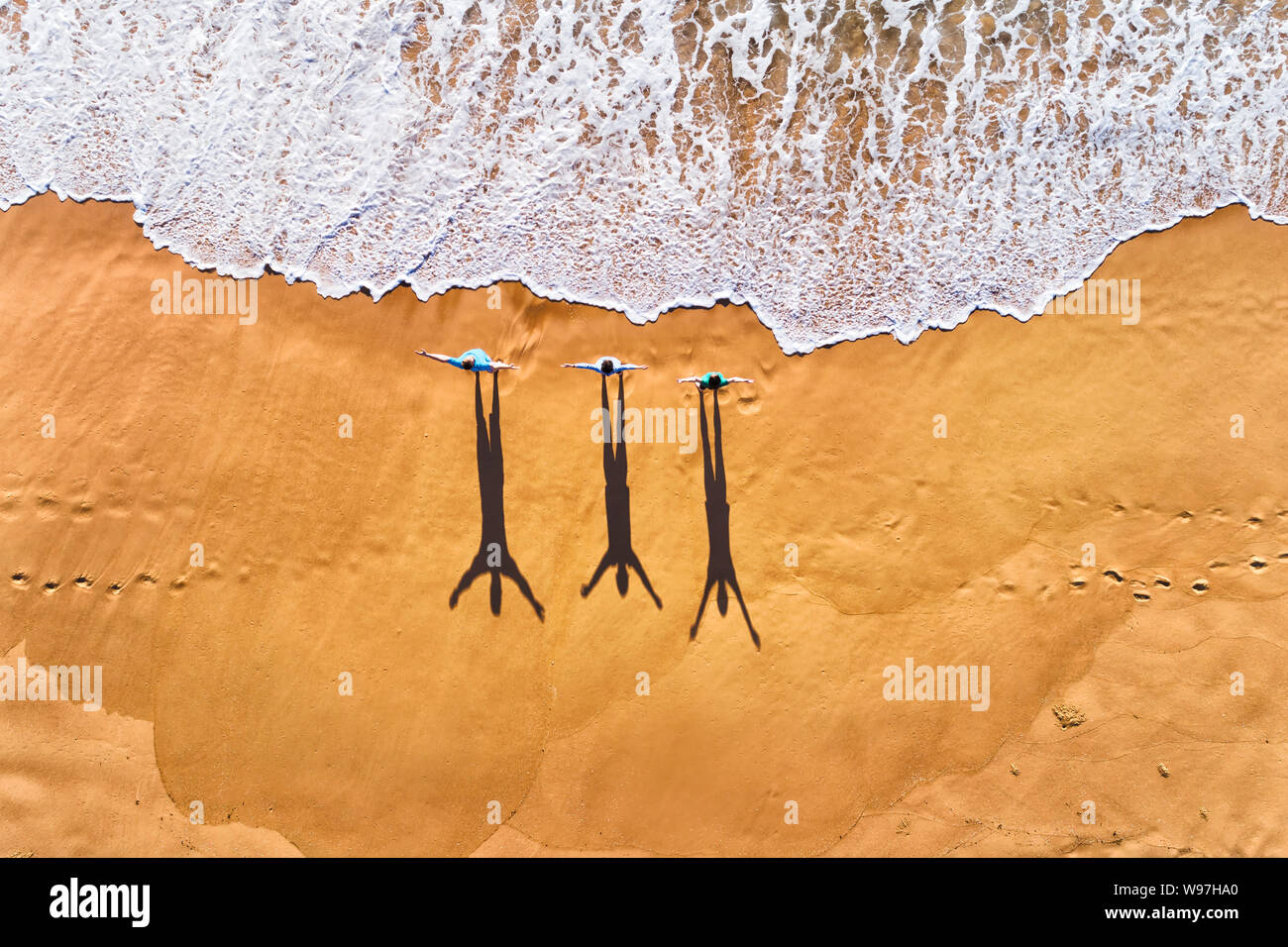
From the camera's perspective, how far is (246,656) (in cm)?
779

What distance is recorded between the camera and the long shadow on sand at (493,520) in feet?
25.5

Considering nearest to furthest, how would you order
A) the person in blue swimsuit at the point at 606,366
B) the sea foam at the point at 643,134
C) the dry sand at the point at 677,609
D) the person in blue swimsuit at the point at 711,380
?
1. the person in blue swimsuit at the point at 711,380
2. the person in blue swimsuit at the point at 606,366
3. the dry sand at the point at 677,609
4. the sea foam at the point at 643,134

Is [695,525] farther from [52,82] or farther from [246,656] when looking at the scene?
[52,82]

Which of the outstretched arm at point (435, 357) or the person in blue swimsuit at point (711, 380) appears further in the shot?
the outstretched arm at point (435, 357)

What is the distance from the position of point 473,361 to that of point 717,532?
10.5 ft

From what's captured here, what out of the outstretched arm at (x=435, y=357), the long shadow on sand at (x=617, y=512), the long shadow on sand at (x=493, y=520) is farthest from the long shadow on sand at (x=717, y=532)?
the outstretched arm at (x=435, y=357)

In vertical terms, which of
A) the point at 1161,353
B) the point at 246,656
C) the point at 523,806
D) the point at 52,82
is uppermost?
the point at 52,82

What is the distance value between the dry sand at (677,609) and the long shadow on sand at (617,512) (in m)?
0.13

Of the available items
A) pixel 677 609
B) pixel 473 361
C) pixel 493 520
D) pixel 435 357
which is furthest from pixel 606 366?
pixel 677 609

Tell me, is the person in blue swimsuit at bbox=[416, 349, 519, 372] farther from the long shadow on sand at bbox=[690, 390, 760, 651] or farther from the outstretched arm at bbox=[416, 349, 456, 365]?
the long shadow on sand at bbox=[690, 390, 760, 651]

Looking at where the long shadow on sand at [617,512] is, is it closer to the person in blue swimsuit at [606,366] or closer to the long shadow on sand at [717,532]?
the person in blue swimsuit at [606,366]

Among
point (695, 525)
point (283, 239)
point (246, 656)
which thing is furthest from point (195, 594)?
point (695, 525)

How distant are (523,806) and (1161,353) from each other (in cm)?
852

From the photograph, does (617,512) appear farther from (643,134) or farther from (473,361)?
(643,134)
